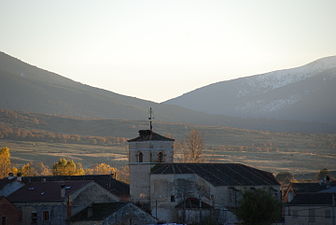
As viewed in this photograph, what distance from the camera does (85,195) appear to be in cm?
8181

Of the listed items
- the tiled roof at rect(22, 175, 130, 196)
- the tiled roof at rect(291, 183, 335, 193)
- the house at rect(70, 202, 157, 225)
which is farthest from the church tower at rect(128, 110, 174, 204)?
the tiled roof at rect(291, 183, 335, 193)

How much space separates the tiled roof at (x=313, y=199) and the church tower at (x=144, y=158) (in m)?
16.5

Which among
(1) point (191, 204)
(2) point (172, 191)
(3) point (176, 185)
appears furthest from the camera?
(3) point (176, 185)

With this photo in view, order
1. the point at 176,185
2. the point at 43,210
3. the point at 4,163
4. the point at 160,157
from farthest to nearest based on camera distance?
Result: 1. the point at 4,163
2. the point at 160,157
3. the point at 176,185
4. the point at 43,210

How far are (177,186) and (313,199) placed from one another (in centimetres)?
1579

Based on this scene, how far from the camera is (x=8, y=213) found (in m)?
78.4

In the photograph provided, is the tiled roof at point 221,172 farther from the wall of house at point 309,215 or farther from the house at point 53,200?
the wall of house at point 309,215

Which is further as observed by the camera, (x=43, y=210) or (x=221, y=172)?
(x=221, y=172)

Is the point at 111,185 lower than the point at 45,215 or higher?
higher

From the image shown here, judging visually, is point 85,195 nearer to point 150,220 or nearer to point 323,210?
point 150,220

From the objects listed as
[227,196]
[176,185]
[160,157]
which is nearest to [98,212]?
[176,185]

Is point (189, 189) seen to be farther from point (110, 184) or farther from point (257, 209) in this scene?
point (257, 209)

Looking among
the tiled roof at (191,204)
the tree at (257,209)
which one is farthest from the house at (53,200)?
the tree at (257,209)

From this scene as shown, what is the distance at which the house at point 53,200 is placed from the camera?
3066 inches
